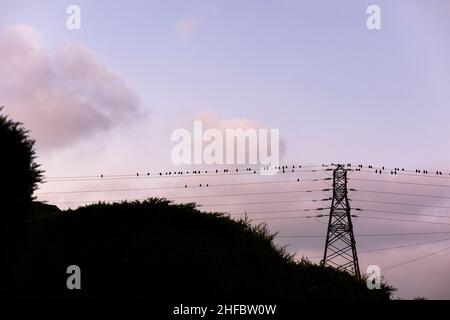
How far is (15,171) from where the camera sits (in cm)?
1232

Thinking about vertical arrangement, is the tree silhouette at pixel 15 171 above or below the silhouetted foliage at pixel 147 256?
above

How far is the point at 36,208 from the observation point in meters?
13.3

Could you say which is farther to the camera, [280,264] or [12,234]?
[280,264]

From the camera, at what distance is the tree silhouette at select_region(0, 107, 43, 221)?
1211 centimetres

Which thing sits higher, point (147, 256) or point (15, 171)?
point (15, 171)

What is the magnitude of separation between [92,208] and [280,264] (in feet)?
15.1

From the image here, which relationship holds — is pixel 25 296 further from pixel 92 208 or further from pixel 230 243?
pixel 230 243

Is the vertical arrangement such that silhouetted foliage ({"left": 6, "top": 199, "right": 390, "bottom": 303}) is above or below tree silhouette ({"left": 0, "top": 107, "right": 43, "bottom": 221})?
below

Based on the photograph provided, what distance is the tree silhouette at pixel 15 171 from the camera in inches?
477

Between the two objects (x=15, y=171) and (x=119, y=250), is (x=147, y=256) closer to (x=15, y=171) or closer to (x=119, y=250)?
(x=119, y=250)

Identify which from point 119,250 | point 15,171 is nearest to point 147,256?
point 119,250

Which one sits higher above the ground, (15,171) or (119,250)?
(15,171)

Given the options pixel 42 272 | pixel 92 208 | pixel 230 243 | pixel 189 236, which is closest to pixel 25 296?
pixel 42 272
